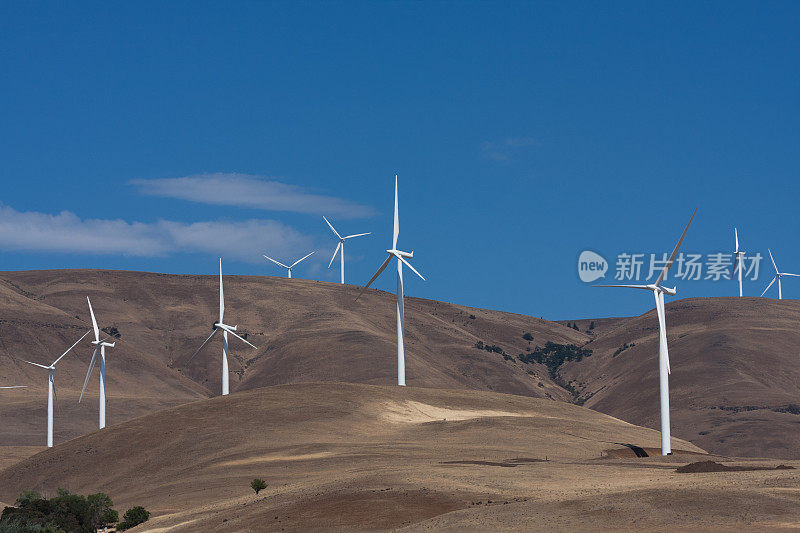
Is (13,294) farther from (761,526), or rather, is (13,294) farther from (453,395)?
(761,526)

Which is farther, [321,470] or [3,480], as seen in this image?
[3,480]

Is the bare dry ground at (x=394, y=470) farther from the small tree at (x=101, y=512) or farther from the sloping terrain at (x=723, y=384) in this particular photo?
the sloping terrain at (x=723, y=384)

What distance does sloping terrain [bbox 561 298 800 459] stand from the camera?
126312 millimetres

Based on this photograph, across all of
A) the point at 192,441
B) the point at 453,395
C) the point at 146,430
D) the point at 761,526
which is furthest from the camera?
the point at 453,395

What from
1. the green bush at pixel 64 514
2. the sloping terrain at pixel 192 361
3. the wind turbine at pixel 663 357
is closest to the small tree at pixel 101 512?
the green bush at pixel 64 514

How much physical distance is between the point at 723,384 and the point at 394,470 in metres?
113

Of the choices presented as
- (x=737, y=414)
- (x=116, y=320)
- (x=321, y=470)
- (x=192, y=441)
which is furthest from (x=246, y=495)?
(x=116, y=320)

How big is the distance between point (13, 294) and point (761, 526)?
179382 mm

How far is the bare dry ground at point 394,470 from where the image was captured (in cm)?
3784

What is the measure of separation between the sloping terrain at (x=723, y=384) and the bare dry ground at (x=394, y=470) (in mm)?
32905

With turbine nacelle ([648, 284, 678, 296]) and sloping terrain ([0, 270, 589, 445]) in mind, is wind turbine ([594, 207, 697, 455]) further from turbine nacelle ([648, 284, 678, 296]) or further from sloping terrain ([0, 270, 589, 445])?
sloping terrain ([0, 270, 589, 445])

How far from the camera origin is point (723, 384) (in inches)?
6043

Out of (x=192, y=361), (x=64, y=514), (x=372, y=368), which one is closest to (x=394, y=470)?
(x=64, y=514)

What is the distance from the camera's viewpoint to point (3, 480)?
78250mm
